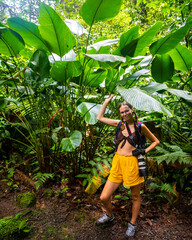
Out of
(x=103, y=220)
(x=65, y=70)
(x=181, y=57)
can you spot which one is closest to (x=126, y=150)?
(x=103, y=220)

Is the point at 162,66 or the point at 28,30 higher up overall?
the point at 28,30

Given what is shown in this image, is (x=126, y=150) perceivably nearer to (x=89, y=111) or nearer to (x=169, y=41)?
(x=89, y=111)

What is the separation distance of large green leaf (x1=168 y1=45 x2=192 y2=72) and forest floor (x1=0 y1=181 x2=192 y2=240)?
1440mm

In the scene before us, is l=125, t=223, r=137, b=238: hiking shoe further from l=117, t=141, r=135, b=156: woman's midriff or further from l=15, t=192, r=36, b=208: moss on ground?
l=15, t=192, r=36, b=208: moss on ground

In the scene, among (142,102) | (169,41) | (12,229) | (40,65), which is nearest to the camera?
(142,102)

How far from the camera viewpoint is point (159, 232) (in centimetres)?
154

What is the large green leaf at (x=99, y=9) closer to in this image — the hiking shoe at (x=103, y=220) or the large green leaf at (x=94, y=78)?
the large green leaf at (x=94, y=78)

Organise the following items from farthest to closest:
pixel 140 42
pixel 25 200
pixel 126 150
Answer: pixel 25 200 → pixel 140 42 → pixel 126 150

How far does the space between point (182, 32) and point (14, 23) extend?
57.2 inches

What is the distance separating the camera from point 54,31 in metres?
1.52

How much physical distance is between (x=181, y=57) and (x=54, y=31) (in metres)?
A: 1.28

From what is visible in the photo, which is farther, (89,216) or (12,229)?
(89,216)

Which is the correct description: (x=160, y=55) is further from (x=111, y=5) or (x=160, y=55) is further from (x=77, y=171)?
(x=77, y=171)

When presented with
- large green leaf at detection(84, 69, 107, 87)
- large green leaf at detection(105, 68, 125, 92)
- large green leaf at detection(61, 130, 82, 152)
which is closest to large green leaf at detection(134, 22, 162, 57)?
large green leaf at detection(105, 68, 125, 92)
